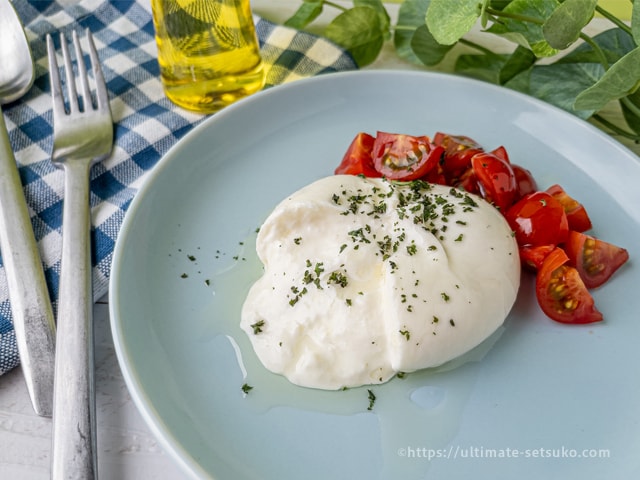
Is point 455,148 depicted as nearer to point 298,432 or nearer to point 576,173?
point 576,173

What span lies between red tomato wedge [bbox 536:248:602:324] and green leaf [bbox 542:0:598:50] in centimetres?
50

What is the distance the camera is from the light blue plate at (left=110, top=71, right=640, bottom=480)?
4.10 feet

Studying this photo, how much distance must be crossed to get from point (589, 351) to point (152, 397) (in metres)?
0.91

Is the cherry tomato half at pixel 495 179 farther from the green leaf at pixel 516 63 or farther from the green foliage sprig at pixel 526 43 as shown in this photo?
the green leaf at pixel 516 63

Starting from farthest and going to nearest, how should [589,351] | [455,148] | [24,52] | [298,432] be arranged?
[24,52] → [455,148] → [589,351] → [298,432]

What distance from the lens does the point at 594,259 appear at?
4.98 ft

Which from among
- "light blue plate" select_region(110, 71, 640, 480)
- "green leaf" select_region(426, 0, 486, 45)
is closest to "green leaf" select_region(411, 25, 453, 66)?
"light blue plate" select_region(110, 71, 640, 480)

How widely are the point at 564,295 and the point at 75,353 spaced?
41.5 inches

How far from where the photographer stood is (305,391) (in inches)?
53.1

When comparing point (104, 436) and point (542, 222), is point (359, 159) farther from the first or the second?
point (104, 436)

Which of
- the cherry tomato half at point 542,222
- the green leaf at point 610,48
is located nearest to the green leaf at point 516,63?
the green leaf at point 610,48

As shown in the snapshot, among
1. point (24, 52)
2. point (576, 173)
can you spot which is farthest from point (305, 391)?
point (24, 52)

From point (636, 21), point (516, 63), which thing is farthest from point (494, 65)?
point (636, 21)

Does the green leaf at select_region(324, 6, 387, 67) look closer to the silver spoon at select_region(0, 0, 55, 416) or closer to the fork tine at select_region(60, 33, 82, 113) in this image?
the fork tine at select_region(60, 33, 82, 113)
